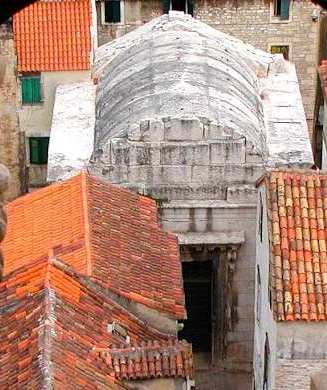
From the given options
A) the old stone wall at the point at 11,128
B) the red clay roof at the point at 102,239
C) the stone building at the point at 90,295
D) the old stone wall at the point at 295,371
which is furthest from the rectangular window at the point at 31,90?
the old stone wall at the point at 295,371

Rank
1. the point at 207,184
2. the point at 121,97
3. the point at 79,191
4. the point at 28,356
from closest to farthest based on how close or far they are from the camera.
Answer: the point at 28,356
the point at 79,191
the point at 207,184
the point at 121,97

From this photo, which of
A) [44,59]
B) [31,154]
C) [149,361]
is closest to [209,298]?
[149,361]

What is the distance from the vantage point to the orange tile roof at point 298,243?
1888 centimetres

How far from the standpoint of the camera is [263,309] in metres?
22.0

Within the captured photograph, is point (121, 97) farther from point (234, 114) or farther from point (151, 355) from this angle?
point (151, 355)

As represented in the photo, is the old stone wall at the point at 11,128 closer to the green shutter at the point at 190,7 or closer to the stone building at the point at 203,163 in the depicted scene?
the stone building at the point at 203,163

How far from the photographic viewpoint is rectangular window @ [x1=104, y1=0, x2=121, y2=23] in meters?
39.8

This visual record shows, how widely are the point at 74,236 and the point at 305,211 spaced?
4.92m

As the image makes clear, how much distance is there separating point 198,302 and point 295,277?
895 centimetres

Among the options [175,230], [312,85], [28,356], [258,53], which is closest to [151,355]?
[28,356]

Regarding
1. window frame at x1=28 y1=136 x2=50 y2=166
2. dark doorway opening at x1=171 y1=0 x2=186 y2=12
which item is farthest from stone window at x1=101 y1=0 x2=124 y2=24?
window frame at x1=28 y1=136 x2=50 y2=166

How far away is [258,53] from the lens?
113ft

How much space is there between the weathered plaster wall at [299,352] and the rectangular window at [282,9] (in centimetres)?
2249

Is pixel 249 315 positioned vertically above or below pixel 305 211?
below
